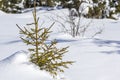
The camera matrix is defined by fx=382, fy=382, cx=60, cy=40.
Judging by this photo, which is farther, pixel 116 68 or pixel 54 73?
pixel 116 68

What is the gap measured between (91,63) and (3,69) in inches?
49.6

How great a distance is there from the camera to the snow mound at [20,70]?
348cm

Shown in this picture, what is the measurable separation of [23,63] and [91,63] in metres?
1.08

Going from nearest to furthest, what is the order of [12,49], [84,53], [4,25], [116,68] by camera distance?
[116,68], [84,53], [12,49], [4,25]

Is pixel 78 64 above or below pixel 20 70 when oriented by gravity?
below

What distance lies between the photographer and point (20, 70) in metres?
3.55

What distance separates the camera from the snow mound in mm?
3477

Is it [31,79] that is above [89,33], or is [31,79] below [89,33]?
above

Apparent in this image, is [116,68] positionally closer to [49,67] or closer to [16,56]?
[49,67]

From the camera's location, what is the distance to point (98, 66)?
430 centimetres

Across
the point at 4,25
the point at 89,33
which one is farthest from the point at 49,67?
the point at 4,25

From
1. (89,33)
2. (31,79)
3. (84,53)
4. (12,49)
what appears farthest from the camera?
(89,33)

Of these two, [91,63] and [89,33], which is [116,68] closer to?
[91,63]

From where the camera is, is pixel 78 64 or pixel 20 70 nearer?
pixel 20 70
